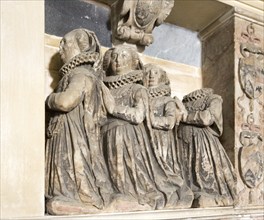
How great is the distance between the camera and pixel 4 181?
5.21 ft

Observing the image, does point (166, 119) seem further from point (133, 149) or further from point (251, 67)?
point (251, 67)

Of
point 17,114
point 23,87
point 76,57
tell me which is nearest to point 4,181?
point 17,114

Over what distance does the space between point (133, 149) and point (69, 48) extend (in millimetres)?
578

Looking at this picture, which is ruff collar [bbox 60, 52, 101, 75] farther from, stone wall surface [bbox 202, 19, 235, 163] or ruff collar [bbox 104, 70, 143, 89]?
stone wall surface [bbox 202, 19, 235, 163]

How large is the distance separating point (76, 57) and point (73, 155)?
0.47 meters

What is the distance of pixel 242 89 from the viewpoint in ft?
8.30

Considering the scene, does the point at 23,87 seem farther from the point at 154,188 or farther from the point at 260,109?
the point at 260,109

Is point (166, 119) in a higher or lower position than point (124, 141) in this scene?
higher

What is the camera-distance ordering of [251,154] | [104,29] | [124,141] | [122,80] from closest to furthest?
[124,141] → [122,80] → [104,29] → [251,154]

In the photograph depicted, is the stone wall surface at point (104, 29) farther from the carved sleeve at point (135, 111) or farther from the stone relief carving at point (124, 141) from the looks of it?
the carved sleeve at point (135, 111)

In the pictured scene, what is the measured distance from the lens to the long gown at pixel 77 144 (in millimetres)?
1755

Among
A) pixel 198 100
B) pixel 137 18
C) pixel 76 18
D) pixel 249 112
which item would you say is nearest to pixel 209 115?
pixel 198 100

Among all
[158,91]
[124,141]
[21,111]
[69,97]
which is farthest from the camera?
[158,91]

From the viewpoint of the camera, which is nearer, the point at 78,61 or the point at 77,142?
the point at 77,142
